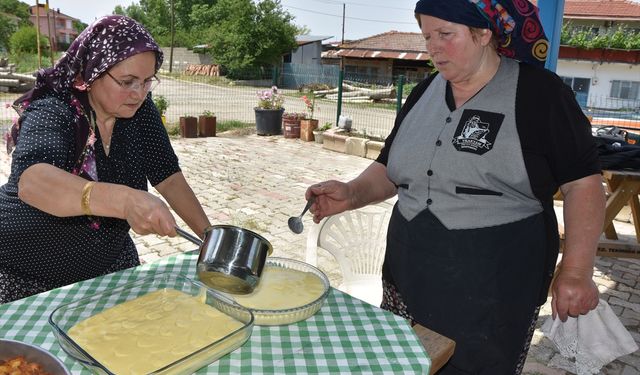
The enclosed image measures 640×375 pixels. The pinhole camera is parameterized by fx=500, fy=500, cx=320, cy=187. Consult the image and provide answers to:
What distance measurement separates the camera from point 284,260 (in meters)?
1.57

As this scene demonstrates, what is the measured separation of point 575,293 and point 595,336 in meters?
0.57

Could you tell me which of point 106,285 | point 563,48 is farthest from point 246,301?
point 563,48

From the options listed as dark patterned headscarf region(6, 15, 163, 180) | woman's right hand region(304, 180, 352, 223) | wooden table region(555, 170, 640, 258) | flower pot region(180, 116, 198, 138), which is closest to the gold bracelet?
dark patterned headscarf region(6, 15, 163, 180)

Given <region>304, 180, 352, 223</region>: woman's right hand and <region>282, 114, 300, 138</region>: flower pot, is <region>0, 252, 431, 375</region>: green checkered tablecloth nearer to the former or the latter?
<region>304, 180, 352, 223</region>: woman's right hand

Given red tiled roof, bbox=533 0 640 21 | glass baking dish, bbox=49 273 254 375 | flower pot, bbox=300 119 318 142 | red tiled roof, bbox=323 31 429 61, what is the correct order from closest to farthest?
1. glass baking dish, bbox=49 273 254 375
2. flower pot, bbox=300 119 318 142
3. red tiled roof, bbox=533 0 640 21
4. red tiled roof, bbox=323 31 429 61

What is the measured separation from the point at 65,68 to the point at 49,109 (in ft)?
0.53

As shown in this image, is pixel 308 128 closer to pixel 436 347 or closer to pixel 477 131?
pixel 477 131

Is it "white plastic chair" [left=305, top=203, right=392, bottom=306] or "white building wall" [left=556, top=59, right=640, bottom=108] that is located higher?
"white building wall" [left=556, top=59, right=640, bottom=108]

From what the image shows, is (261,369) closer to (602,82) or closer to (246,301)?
(246,301)

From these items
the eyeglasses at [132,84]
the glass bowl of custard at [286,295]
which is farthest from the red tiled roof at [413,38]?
the glass bowl of custard at [286,295]

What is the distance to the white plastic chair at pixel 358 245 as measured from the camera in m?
2.49

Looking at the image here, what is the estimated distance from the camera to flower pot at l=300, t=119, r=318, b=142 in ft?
Result: 34.2

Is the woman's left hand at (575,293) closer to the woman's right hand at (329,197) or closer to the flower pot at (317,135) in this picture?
the woman's right hand at (329,197)

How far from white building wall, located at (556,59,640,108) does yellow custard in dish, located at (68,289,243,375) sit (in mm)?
28565
